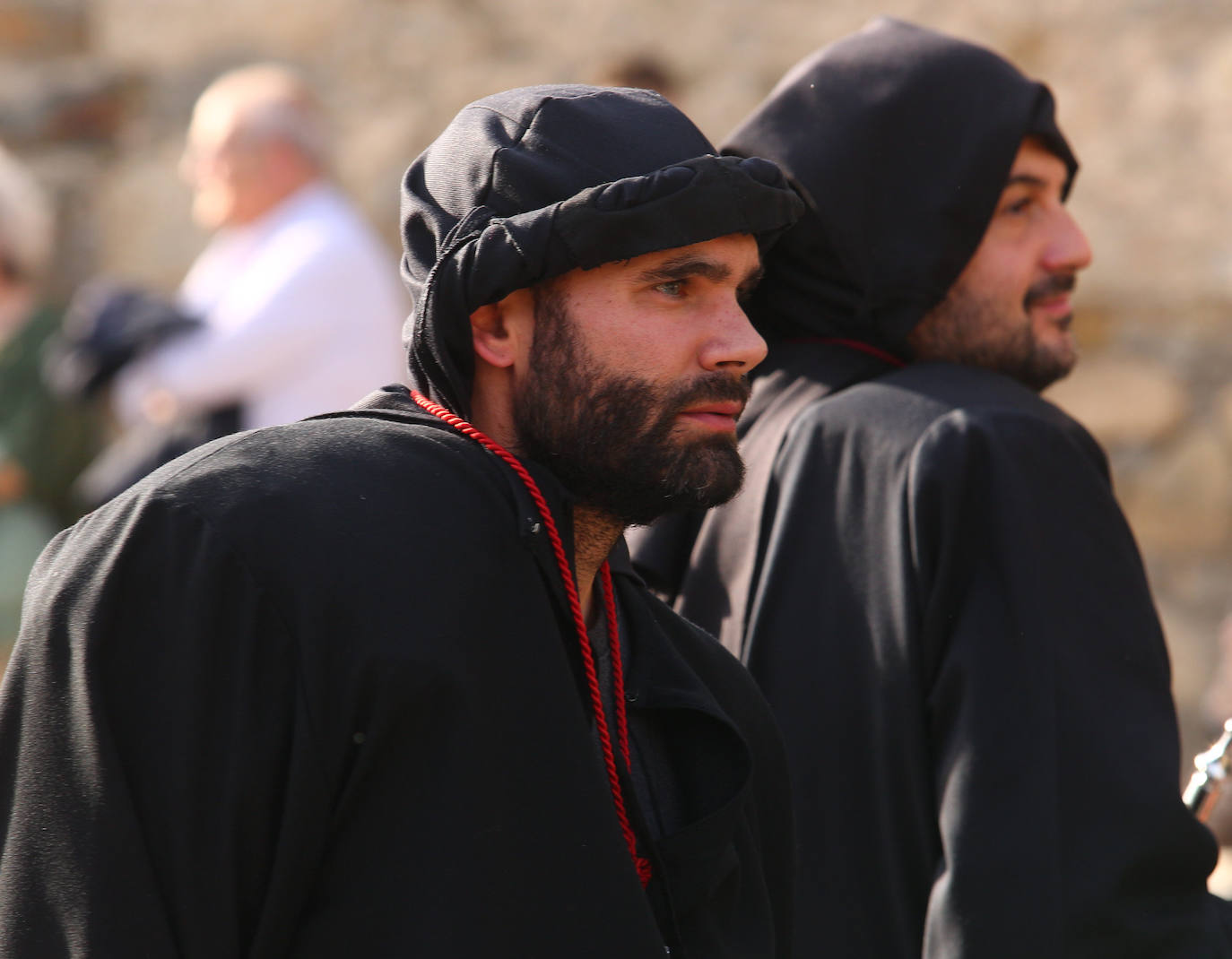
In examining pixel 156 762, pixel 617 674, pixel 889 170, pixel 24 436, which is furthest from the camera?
pixel 24 436

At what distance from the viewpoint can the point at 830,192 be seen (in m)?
2.59

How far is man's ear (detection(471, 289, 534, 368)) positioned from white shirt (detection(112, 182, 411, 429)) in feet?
7.09

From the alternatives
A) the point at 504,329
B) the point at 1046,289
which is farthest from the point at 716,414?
the point at 1046,289

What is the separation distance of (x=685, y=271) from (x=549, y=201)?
17 cm

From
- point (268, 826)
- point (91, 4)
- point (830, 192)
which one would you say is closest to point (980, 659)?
point (830, 192)

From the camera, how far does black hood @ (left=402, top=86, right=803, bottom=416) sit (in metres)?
1.71

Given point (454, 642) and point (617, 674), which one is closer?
point (454, 642)

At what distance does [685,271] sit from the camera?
1.81 m

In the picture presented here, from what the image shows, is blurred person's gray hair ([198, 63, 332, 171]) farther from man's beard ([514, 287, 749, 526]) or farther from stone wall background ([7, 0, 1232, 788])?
man's beard ([514, 287, 749, 526])

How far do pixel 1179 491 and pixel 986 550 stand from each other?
92.4 inches

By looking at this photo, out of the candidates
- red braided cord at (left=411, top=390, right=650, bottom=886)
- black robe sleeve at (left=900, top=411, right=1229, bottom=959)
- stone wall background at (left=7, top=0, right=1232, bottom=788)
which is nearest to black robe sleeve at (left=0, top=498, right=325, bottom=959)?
red braided cord at (left=411, top=390, right=650, bottom=886)

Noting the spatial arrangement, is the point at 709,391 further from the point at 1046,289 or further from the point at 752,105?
the point at 752,105

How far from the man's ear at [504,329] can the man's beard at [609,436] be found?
0.01 meters

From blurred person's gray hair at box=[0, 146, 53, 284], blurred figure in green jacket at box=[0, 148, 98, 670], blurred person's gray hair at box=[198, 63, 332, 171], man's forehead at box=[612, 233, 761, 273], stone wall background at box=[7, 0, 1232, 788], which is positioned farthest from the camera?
blurred person's gray hair at box=[0, 146, 53, 284]
